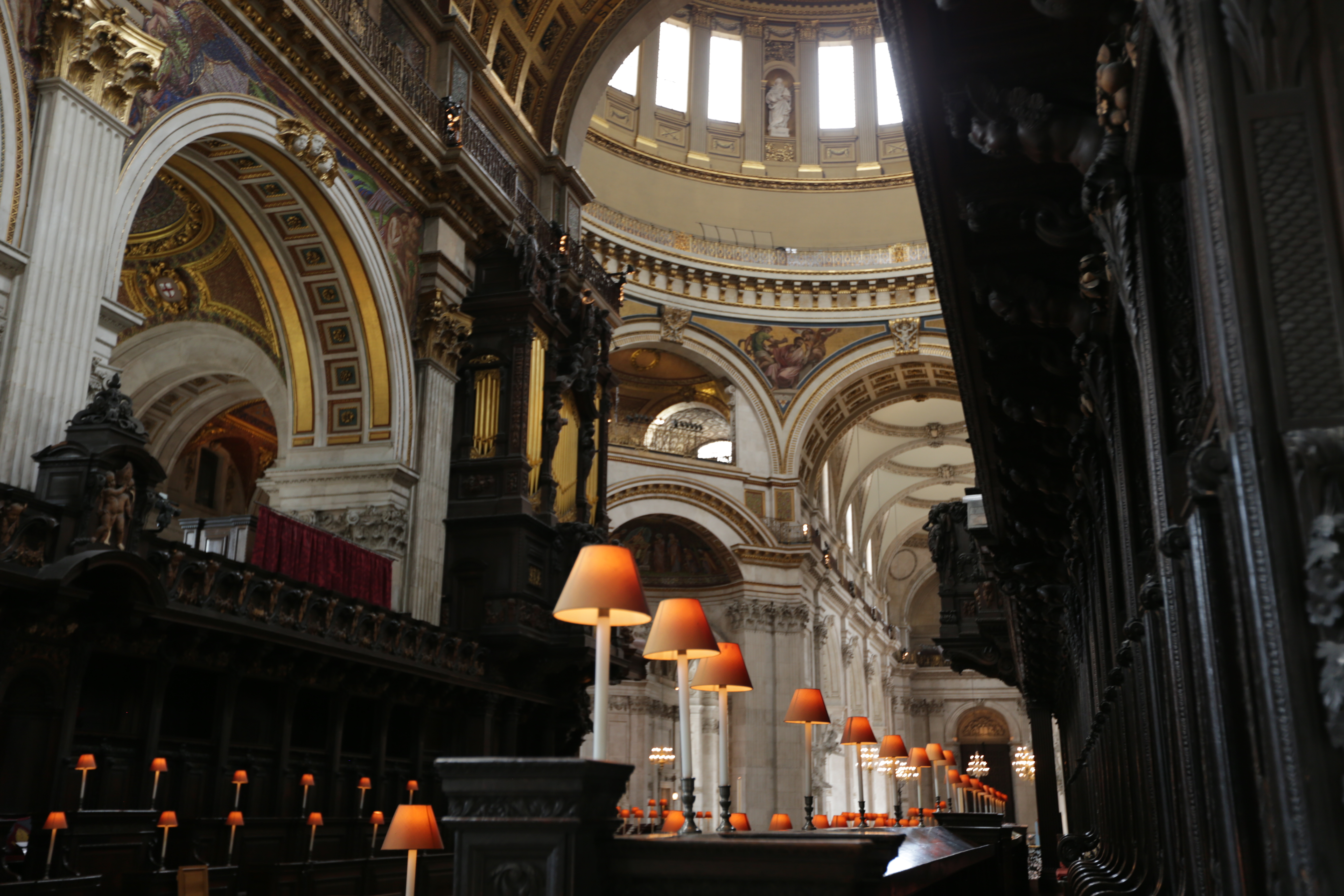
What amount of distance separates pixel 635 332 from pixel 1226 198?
2317cm

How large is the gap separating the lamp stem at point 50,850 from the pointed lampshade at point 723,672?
192 inches

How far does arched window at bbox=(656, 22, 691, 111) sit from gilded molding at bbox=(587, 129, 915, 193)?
1405mm

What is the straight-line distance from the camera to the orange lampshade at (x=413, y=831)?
6441 millimetres

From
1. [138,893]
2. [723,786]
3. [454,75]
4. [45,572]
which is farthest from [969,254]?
[454,75]

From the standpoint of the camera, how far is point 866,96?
90.4 ft

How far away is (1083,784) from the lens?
9.88 meters

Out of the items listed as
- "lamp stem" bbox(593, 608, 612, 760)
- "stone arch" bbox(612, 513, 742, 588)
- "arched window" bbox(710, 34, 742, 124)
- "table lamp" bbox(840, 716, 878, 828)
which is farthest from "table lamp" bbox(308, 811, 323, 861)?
"arched window" bbox(710, 34, 742, 124)

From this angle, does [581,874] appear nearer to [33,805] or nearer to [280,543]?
[33,805]

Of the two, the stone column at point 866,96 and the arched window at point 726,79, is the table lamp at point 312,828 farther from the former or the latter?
the stone column at point 866,96

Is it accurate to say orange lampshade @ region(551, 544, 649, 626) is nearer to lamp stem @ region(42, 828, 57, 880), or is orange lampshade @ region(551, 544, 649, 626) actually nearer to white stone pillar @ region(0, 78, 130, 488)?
lamp stem @ region(42, 828, 57, 880)

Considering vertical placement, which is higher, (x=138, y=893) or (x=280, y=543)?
(x=280, y=543)

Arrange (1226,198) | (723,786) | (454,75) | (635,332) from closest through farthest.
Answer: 1. (1226,198)
2. (723,786)
3. (454,75)
4. (635,332)

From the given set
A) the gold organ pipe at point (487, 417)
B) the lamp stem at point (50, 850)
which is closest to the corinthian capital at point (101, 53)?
the lamp stem at point (50, 850)

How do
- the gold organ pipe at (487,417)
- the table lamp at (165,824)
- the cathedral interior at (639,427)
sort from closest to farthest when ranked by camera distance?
the cathedral interior at (639,427)
the table lamp at (165,824)
the gold organ pipe at (487,417)
